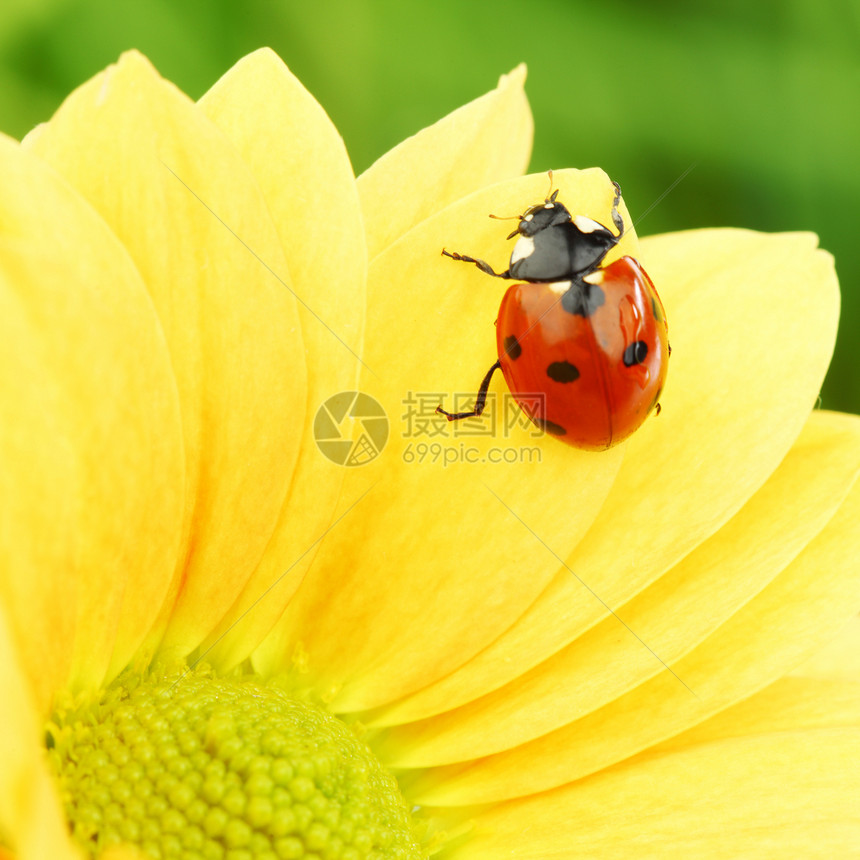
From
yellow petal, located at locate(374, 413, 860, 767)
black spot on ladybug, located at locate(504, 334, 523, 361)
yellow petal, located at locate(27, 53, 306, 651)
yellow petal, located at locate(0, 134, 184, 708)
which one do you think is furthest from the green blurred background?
yellow petal, located at locate(0, 134, 184, 708)

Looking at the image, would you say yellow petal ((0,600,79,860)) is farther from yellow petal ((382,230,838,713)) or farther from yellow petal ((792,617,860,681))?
yellow petal ((792,617,860,681))

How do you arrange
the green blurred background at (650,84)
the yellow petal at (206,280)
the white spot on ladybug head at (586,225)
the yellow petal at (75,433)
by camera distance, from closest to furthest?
the yellow petal at (75,433), the yellow petal at (206,280), the white spot on ladybug head at (586,225), the green blurred background at (650,84)

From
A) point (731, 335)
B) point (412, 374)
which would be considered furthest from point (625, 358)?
point (412, 374)

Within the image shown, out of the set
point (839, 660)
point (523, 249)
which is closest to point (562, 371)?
point (523, 249)

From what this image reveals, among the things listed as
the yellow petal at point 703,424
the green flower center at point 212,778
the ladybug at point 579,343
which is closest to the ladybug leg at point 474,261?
the ladybug at point 579,343

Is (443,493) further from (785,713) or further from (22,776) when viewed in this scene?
(22,776)

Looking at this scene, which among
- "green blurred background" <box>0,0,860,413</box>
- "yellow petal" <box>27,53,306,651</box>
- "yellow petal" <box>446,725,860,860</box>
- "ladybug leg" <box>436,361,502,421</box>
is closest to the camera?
"yellow petal" <box>27,53,306,651</box>

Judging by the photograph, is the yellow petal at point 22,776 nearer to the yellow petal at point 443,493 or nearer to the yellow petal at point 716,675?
the yellow petal at point 443,493

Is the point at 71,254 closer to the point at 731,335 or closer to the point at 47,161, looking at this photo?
the point at 47,161
